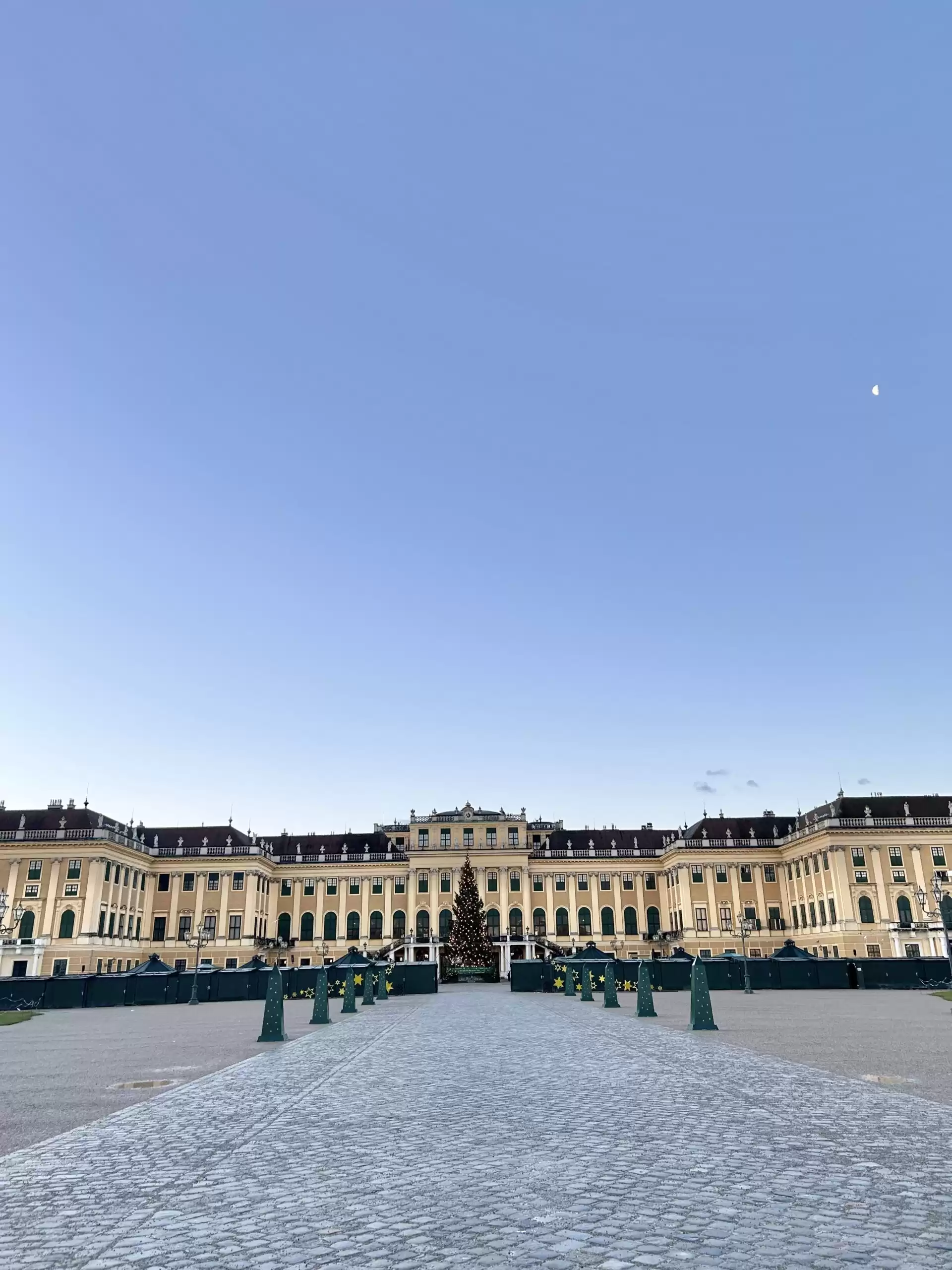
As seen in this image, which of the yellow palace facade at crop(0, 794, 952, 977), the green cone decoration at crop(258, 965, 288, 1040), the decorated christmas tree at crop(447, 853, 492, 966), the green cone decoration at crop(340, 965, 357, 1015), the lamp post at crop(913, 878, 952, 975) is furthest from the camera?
the yellow palace facade at crop(0, 794, 952, 977)

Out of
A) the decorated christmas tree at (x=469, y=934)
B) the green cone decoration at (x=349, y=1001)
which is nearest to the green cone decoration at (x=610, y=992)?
the green cone decoration at (x=349, y=1001)

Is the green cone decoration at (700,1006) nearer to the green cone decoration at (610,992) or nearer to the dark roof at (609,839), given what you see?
the green cone decoration at (610,992)

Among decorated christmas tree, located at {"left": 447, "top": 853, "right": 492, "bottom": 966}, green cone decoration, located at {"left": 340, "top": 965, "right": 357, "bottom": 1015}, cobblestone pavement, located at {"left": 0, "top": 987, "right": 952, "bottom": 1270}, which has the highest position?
decorated christmas tree, located at {"left": 447, "top": 853, "right": 492, "bottom": 966}

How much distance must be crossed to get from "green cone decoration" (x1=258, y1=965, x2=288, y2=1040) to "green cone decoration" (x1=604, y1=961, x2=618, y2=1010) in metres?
13.4

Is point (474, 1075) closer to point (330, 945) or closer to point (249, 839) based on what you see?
point (330, 945)

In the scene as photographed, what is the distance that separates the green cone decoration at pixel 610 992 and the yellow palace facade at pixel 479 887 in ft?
165

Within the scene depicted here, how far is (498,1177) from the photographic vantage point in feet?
24.8

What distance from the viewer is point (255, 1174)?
7.89m

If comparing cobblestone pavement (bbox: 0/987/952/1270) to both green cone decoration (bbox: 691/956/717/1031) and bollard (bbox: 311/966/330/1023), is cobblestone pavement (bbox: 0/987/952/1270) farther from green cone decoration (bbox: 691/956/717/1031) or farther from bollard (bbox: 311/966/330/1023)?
bollard (bbox: 311/966/330/1023)

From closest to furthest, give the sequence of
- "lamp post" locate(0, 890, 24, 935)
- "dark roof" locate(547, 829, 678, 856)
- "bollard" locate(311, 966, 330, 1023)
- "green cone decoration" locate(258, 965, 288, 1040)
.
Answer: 1. "green cone decoration" locate(258, 965, 288, 1040)
2. "bollard" locate(311, 966, 330, 1023)
3. "lamp post" locate(0, 890, 24, 935)
4. "dark roof" locate(547, 829, 678, 856)

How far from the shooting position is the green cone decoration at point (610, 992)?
32000 mm

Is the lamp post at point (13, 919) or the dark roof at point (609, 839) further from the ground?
the dark roof at point (609, 839)

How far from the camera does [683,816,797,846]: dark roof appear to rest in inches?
3935

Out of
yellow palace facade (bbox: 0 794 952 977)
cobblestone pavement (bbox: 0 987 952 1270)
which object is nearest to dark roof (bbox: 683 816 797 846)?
yellow palace facade (bbox: 0 794 952 977)
